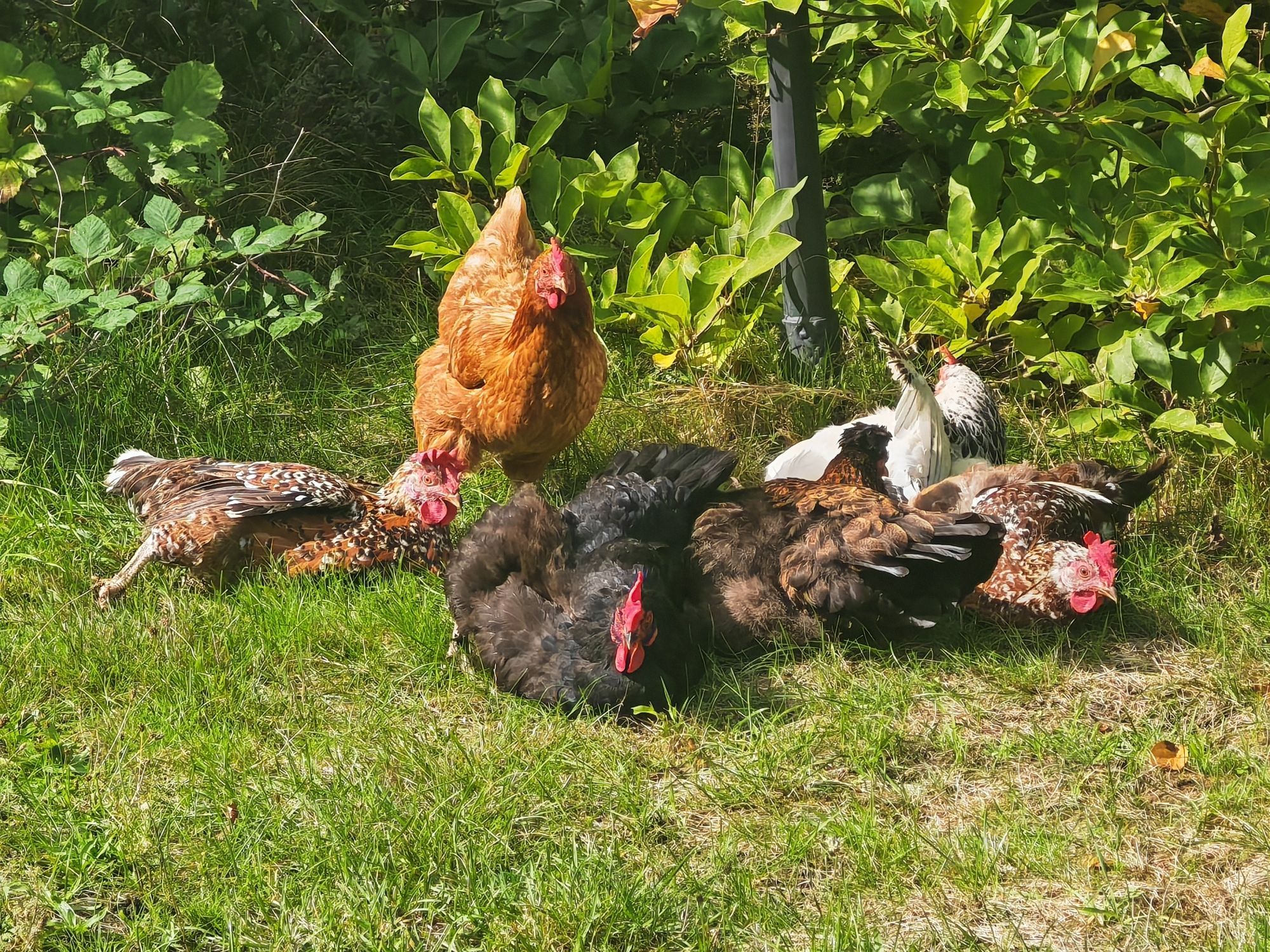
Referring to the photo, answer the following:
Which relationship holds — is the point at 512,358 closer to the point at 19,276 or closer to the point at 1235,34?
the point at 19,276

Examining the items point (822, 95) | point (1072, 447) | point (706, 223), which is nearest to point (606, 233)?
point (706, 223)

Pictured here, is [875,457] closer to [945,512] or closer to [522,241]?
[945,512]

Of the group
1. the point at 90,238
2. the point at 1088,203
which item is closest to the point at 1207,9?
the point at 1088,203

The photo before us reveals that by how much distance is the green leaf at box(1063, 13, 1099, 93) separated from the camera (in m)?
4.21

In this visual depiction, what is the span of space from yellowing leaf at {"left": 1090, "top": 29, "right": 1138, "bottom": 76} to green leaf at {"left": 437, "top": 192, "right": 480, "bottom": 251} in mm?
2485

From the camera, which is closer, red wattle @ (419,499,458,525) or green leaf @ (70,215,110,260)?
red wattle @ (419,499,458,525)

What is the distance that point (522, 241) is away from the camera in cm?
496

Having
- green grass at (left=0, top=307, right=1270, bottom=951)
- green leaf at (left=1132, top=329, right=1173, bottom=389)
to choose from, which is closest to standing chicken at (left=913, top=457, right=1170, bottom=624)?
green grass at (left=0, top=307, right=1270, bottom=951)

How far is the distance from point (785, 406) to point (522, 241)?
51.1 inches

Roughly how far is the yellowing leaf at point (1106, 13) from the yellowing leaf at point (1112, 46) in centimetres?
31

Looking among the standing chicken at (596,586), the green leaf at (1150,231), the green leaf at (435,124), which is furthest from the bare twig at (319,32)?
the green leaf at (1150,231)

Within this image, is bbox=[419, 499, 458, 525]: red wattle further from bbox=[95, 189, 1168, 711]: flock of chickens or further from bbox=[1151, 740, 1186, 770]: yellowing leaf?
bbox=[1151, 740, 1186, 770]: yellowing leaf

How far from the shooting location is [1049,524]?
428 centimetres

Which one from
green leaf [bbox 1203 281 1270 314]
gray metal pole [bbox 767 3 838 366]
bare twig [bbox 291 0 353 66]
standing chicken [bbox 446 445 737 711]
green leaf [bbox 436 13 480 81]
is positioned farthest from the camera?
bare twig [bbox 291 0 353 66]
